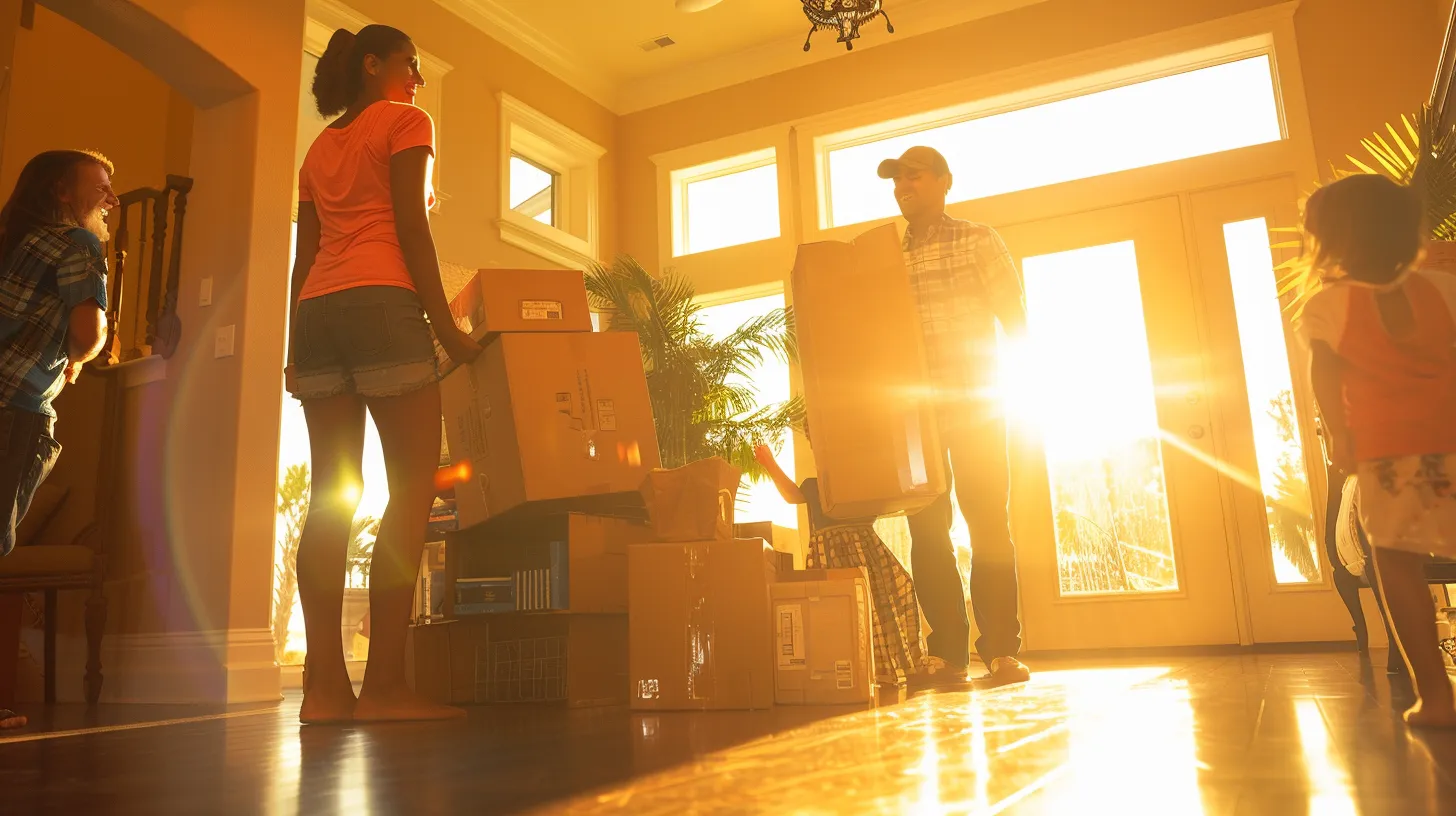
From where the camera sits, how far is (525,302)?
7.97 feet

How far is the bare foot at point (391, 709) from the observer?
1.91 m

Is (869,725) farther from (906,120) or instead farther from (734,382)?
(906,120)

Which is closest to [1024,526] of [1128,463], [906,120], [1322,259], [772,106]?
[1128,463]

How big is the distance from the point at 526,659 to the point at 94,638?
5.45ft

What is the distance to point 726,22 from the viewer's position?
5.78 meters

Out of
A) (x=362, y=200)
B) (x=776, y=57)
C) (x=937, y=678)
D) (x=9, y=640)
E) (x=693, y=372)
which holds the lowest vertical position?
(x=937, y=678)

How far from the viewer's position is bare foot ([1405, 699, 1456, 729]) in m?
1.37

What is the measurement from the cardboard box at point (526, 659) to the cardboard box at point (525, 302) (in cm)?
67

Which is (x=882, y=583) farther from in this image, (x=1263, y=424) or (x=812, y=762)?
(x=1263, y=424)

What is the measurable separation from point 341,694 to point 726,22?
4.70m

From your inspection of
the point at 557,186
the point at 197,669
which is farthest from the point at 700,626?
the point at 557,186

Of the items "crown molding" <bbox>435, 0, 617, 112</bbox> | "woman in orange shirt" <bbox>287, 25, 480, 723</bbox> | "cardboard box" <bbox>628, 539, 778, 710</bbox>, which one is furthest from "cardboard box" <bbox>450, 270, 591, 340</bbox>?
"crown molding" <bbox>435, 0, 617, 112</bbox>

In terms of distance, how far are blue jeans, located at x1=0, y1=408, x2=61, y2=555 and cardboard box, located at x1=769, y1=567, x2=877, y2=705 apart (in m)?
1.50

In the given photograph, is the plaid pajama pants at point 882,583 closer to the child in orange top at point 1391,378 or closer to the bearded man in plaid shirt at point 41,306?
the child in orange top at point 1391,378
